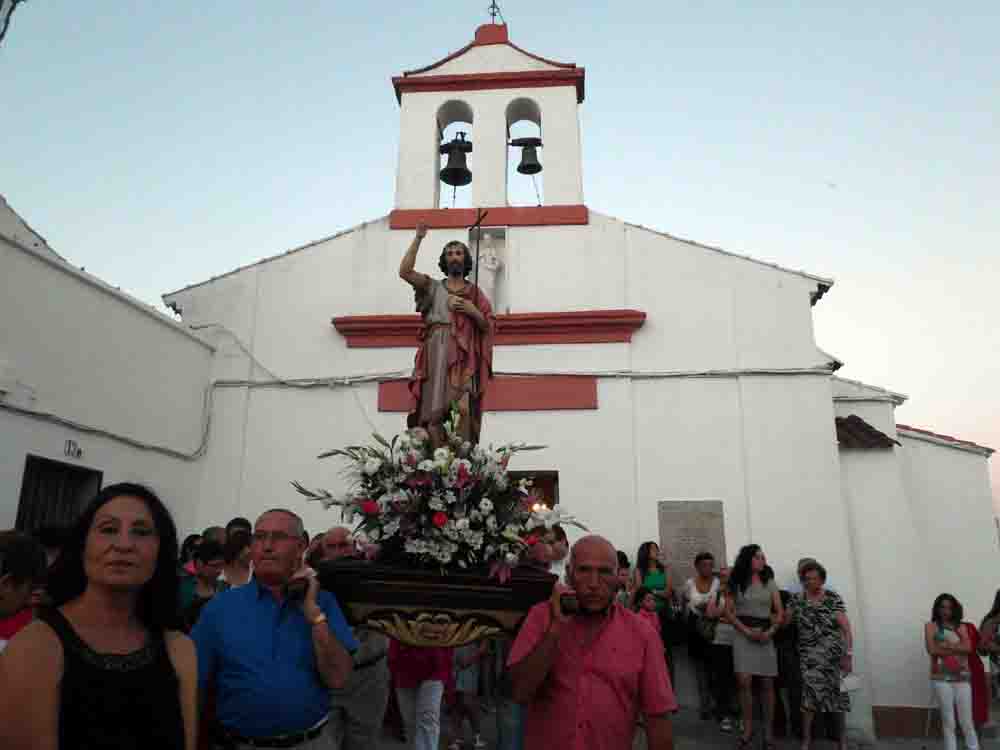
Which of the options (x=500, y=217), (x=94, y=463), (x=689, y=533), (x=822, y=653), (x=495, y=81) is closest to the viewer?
(x=822, y=653)

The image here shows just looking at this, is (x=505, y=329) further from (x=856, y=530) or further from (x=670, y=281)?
(x=856, y=530)

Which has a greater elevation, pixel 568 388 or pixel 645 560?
pixel 568 388

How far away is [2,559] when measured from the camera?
9.57 feet


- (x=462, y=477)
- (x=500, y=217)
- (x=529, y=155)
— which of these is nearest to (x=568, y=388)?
(x=500, y=217)

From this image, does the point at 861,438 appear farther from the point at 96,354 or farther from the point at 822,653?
the point at 96,354

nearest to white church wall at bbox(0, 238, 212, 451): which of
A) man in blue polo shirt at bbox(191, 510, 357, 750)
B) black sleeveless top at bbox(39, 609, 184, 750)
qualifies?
man in blue polo shirt at bbox(191, 510, 357, 750)

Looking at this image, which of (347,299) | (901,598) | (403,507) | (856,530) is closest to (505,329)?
(347,299)

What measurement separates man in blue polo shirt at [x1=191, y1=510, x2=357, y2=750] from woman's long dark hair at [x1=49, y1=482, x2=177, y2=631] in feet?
1.81

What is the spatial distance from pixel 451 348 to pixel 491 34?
23.1ft

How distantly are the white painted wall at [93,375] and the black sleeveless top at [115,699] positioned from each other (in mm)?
5778

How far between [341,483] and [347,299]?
88.0 inches

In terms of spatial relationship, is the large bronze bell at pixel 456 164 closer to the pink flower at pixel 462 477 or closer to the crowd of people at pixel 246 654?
the crowd of people at pixel 246 654

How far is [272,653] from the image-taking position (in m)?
2.63

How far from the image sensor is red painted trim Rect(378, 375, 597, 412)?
902cm
